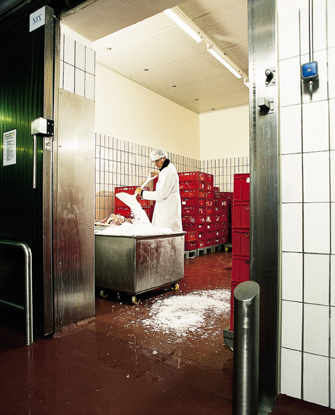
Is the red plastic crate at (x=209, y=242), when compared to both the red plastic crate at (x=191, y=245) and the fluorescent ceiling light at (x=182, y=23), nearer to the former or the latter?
the red plastic crate at (x=191, y=245)

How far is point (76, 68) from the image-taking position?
293 centimetres

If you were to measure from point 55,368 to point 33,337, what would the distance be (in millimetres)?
649

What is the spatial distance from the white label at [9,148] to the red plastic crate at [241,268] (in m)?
2.21

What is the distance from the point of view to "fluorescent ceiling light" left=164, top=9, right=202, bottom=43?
4.77 metres

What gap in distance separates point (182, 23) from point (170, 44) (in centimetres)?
97

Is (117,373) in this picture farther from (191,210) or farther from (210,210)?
(210,210)

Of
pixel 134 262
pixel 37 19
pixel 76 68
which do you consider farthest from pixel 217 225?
pixel 37 19

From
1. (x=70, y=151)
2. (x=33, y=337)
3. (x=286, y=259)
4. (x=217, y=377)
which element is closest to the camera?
(x=286, y=259)

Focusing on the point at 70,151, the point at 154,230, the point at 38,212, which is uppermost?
the point at 70,151

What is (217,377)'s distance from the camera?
6.49ft

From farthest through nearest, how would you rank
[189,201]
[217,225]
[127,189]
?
[217,225]
[189,201]
[127,189]

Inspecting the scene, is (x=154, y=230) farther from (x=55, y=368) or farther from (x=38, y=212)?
(x=55, y=368)

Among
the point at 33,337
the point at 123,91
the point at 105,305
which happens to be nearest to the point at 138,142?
the point at 123,91

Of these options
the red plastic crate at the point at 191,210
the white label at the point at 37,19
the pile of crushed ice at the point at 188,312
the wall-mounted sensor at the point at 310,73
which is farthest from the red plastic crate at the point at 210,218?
the wall-mounted sensor at the point at 310,73
